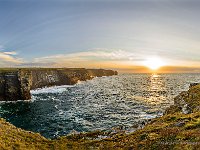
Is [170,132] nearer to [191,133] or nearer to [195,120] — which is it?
[191,133]

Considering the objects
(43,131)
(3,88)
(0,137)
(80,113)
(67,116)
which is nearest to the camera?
(0,137)

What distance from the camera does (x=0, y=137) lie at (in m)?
27.2

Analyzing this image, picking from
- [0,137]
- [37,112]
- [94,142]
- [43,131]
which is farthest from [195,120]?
[37,112]

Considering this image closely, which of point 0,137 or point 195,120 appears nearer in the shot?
point 0,137

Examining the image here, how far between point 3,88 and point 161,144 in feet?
289

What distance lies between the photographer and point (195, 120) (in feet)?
104

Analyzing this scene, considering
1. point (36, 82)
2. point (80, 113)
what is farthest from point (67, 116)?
point (36, 82)

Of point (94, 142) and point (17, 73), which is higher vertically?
point (17, 73)

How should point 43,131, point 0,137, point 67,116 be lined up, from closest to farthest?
point 0,137, point 43,131, point 67,116

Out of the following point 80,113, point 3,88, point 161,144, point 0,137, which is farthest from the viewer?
point 3,88

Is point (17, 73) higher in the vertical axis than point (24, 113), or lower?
higher

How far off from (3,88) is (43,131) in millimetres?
59432

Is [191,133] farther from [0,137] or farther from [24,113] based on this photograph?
[24,113]

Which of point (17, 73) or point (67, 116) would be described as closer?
point (67, 116)
